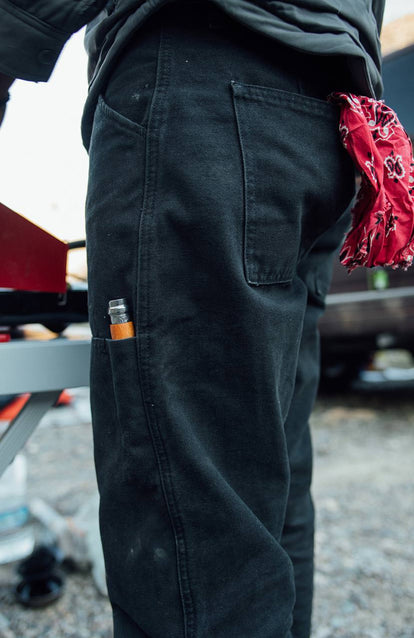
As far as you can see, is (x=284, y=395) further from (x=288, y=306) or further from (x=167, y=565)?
(x=167, y=565)

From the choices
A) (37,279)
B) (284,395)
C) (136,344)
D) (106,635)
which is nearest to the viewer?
(136,344)

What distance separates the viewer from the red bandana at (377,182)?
0.67m

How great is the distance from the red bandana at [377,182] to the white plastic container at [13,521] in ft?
4.28

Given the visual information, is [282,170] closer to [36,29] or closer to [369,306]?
[36,29]

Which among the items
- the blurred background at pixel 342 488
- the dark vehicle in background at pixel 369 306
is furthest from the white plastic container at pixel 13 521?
the dark vehicle in background at pixel 369 306

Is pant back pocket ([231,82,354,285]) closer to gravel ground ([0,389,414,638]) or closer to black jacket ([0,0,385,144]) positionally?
black jacket ([0,0,385,144])

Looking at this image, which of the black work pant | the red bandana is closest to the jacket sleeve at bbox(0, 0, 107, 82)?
the black work pant

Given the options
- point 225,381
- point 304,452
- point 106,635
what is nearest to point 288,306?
point 225,381

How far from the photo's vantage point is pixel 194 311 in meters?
0.62

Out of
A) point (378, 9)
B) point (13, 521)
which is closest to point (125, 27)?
point (378, 9)

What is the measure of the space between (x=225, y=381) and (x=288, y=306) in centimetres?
14

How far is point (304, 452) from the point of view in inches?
37.5

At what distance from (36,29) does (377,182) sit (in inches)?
19.4

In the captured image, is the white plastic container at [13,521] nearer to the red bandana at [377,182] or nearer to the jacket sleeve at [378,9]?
the red bandana at [377,182]
